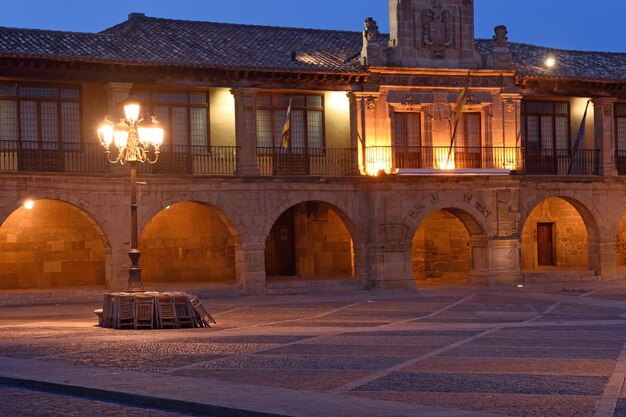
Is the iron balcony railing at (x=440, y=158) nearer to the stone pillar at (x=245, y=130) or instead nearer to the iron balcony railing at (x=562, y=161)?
the iron balcony railing at (x=562, y=161)

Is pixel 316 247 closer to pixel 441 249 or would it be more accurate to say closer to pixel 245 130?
pixel 441 249

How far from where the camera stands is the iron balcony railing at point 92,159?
31297 millimetres

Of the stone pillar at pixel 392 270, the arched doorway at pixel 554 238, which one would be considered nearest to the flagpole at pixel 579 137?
the arched doorway at pixel 554 238

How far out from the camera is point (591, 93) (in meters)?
37.7

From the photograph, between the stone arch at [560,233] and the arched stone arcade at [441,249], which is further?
the stone arch at [560,233]

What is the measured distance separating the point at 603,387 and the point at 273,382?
163 inches

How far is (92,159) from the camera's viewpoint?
3203 centimetres

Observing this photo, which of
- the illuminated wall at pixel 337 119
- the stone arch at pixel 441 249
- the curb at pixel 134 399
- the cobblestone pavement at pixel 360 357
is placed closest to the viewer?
the curb at pixel 134 399

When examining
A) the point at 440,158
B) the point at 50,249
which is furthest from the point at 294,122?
the point at 50,249

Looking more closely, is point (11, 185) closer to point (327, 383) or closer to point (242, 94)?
point (242, 94)

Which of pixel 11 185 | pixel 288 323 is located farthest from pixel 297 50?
pixel 288 323

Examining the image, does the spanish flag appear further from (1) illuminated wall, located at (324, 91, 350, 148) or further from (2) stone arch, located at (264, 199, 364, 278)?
(2) stone arch, located at (264, 199, 364, 278)

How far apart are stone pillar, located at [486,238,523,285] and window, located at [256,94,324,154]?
22.0 feet

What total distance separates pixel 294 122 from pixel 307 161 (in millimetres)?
1337
